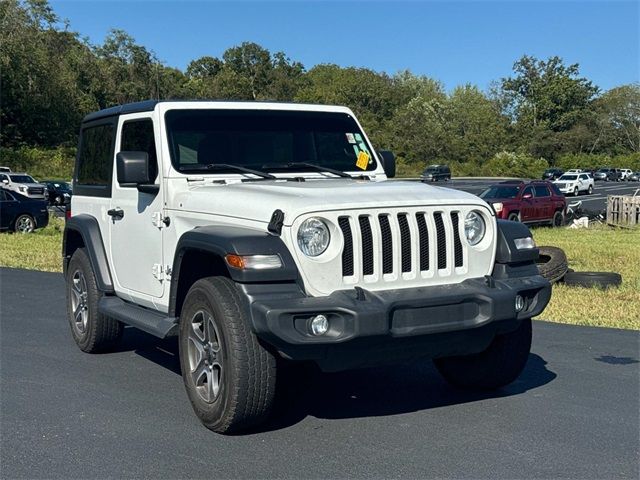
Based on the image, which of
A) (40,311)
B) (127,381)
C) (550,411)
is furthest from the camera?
(40,311)

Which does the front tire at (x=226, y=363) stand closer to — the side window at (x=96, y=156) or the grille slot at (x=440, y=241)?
the grille slot at (x=440, y=241)

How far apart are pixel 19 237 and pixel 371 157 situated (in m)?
16.9

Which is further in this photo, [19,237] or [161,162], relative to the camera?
[19,237]

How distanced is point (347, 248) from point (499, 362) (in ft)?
5.34

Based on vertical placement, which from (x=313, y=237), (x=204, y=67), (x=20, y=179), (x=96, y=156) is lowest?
(x=313, y=237)

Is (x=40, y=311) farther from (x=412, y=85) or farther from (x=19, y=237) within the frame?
(x=412, y=85)

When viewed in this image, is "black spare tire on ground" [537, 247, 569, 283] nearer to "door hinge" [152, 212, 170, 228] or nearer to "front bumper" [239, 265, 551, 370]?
"front bumper" [239, 265, 551, 370]

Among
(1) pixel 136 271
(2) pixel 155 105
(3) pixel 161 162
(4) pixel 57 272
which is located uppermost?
(2) pixel 155 105

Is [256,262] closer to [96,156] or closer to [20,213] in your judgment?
[96,156]

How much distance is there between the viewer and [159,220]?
6043mm

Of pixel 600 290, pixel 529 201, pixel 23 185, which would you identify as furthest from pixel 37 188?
pixel 600 290

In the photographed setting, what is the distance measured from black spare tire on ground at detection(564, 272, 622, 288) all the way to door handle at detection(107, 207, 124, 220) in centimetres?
730

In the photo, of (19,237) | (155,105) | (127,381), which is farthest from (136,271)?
(19,237)

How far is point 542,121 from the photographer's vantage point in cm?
10000
